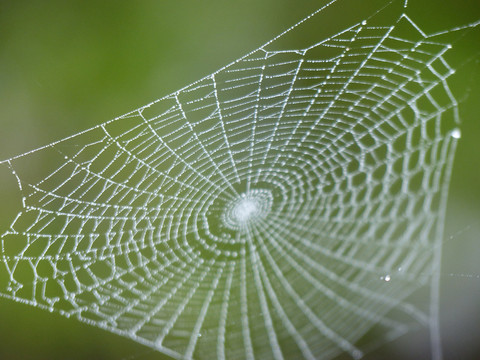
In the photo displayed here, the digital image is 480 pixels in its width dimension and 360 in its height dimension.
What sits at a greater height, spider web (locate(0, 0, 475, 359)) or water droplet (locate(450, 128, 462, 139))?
water droplet (locate(450, 128, 462, 139))

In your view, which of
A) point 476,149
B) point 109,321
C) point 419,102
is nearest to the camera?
point 109,321

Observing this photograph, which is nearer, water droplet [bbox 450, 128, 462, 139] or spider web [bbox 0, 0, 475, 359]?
spider web [bbox 0, 0, 475, 359]

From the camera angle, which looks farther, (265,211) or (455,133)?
(265,211)

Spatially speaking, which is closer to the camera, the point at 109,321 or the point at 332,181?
the point at 109,321

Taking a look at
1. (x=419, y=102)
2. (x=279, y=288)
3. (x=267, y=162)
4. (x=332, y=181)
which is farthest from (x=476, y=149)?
(x=279, y=288)

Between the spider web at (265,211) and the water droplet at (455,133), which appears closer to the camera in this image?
the spider web at (265,211)

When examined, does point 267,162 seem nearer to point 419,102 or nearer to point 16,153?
point 419,102

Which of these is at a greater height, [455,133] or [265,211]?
[455,133]

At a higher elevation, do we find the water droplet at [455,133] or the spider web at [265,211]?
the water droplet at [455,133]
